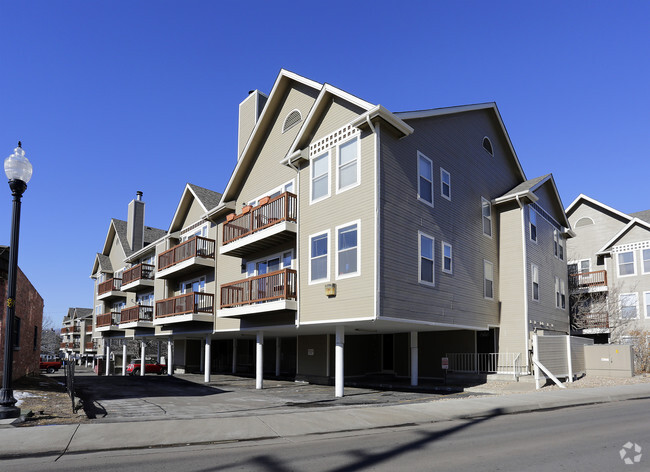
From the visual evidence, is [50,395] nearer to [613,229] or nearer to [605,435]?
[605,435]

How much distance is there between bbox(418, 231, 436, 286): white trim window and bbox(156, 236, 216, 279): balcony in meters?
13.1

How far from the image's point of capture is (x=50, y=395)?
15.7 meters

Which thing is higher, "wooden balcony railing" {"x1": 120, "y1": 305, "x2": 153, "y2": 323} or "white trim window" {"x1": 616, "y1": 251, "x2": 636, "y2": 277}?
"white trim window" {"x1": 616, "y1": 251, "x2": 636, "y2": 277}

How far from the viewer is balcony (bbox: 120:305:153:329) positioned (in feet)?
114

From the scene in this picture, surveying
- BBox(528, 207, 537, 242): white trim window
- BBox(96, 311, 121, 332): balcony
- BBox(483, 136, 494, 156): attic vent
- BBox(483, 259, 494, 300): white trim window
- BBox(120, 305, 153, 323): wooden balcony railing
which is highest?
BBox(483, 136, 494, 156): attic vent

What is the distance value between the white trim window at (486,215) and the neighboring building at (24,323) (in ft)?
62.6

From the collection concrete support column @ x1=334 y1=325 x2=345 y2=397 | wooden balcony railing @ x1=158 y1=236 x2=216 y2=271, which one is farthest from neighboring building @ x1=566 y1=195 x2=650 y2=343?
wooden balcony railing @ x1=158 y1=236 x2=216 y2=271

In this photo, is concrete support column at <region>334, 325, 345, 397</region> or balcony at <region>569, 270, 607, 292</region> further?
balcony at <region>569, 270, 607, 292</region>

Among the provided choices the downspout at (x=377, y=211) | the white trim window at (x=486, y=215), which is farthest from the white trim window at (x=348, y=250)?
the white trim window at (x=486, y=215)

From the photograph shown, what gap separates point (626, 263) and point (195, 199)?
29782 millimetres

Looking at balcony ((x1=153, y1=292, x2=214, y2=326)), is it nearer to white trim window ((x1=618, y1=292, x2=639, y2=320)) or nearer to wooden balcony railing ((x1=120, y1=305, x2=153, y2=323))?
wooden balcony railing ((x1=120, y1=305, x2=153, y2=323))

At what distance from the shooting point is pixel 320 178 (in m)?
19.3

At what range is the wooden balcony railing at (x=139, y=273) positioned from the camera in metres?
37.6

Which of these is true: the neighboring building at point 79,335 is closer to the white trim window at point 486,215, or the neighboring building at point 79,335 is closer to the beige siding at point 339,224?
the beige siding at point 339,224
